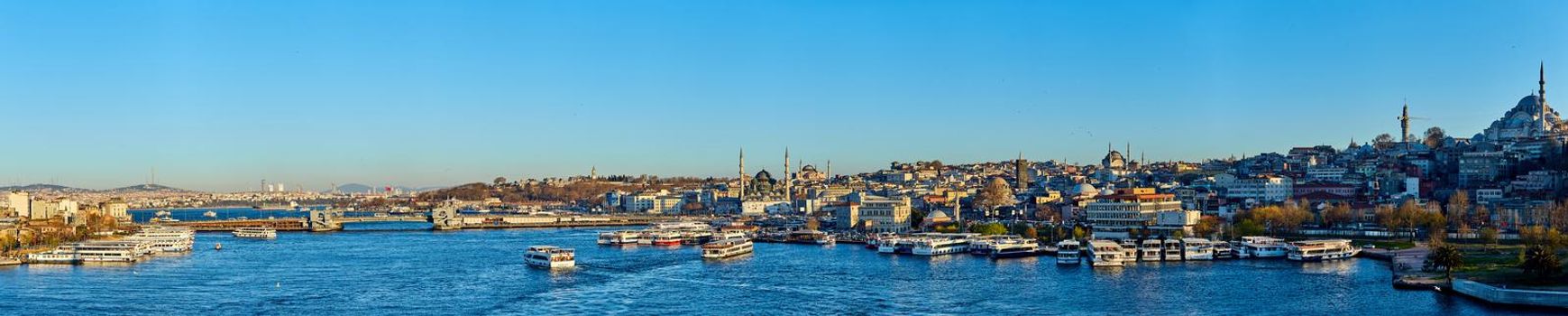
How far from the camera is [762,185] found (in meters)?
62.9

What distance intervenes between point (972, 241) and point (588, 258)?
21.3 feet

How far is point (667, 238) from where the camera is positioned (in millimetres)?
31141

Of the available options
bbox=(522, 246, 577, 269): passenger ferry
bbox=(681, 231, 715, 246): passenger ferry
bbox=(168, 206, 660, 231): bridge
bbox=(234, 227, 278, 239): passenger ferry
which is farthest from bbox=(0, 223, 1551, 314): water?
bbox=(168, 206, 660, 231): bridge

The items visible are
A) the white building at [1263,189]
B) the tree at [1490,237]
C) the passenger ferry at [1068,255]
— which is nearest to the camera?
the passenger ferry at [1068,255]

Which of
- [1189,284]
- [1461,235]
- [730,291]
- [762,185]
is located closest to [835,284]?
[730,291]

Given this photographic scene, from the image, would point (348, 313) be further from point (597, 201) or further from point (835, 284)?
point (597, 201)

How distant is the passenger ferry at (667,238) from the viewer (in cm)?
3084

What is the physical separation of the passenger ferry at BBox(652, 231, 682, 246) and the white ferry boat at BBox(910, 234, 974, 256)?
575 cm

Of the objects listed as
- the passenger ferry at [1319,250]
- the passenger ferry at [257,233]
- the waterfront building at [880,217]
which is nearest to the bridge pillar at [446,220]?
the passenger ferry at [257,233]

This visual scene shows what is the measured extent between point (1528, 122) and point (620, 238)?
2816cm

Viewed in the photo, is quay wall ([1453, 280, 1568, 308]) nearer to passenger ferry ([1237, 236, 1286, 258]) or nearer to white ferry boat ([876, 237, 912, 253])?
passenger ferry ([1237, 236, 1286, 258])

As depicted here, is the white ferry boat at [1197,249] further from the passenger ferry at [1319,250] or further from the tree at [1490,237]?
the tree at [1490,237]

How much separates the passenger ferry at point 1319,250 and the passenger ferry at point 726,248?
888 centimetres

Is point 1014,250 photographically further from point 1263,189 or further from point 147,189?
point 147,189
